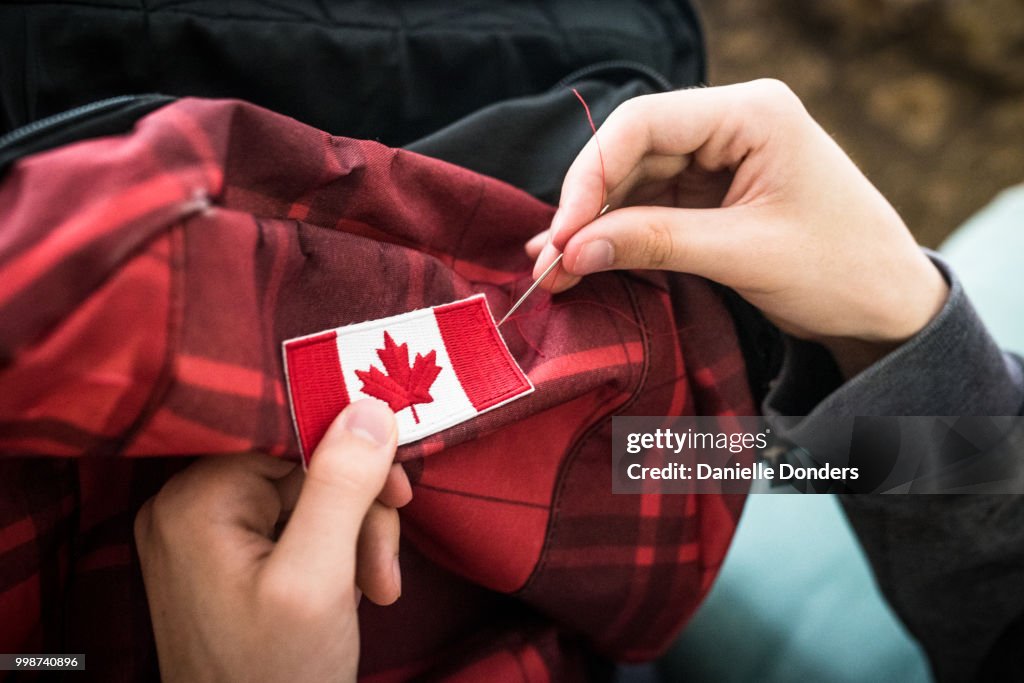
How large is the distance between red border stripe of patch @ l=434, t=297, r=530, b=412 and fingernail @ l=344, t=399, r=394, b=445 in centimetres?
8

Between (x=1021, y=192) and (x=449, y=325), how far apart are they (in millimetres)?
1230

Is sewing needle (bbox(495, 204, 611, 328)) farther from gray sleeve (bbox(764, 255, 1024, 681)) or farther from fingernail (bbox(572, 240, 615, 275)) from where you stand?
gray sleeve (bbox(764, 255, 1024, 681))

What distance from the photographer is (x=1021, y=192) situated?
3.97 feet

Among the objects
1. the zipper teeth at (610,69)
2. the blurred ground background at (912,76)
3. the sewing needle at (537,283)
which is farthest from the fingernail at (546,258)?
the blurred ground background at (912,76)

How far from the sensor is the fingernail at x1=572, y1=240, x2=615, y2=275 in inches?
21.9

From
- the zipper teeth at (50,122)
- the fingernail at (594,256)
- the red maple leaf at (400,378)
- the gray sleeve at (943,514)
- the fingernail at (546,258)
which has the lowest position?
the gray sleeve at (943,514)

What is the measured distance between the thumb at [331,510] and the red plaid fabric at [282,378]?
3 centimetres

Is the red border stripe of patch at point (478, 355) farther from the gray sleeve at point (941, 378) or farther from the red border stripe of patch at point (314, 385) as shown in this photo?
the gray sleeve at point (941, 378)

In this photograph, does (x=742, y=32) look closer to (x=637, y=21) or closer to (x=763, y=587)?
(x=637, y=21)

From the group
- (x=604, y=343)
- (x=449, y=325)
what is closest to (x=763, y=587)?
(x=604, y=343)

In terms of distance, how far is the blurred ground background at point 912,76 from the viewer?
1.76 metres

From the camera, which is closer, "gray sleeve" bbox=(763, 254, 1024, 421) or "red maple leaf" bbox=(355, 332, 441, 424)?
"red maple leaf" bbox=(355, 332, 441, 424)

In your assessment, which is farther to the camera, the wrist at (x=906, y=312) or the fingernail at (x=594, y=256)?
the wrist at (x=906, y=312)
